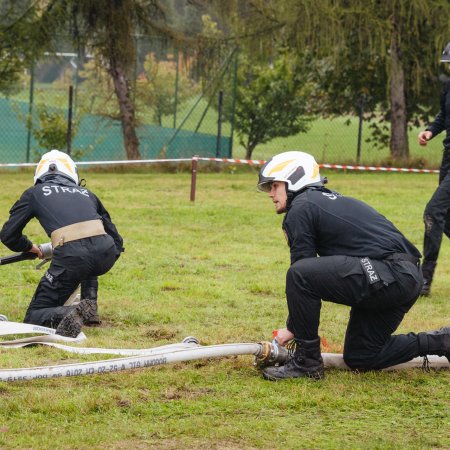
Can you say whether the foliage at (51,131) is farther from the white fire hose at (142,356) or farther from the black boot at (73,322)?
the white fire hose at (142,356)

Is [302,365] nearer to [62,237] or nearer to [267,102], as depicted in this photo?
[62,237]

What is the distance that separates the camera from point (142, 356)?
231 inches

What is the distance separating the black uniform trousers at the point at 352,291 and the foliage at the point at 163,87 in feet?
58.5

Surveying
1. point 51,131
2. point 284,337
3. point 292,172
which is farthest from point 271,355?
point 51,131

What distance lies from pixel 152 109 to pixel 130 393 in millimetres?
19610

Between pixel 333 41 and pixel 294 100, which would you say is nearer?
pixel 333 41

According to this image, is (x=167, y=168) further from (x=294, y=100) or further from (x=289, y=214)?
(x=289, y=214)

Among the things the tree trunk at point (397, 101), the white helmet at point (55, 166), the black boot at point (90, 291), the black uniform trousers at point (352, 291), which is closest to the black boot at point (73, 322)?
the black boot at point (90, 291)

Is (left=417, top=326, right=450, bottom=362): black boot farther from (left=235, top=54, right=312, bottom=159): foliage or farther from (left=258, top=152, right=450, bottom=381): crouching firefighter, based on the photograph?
(left=235, top=54, right=312, bottom=159): foliage

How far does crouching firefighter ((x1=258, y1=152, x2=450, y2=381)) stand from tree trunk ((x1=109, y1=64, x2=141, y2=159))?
1648 centimetres

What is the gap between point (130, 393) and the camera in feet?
18.4

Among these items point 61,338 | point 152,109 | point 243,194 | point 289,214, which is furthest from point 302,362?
point 152,109

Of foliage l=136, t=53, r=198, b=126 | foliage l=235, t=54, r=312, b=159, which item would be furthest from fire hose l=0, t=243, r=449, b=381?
foliage l=235, t=54, r=312, b=159

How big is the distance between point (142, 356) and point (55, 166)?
2.21 m
